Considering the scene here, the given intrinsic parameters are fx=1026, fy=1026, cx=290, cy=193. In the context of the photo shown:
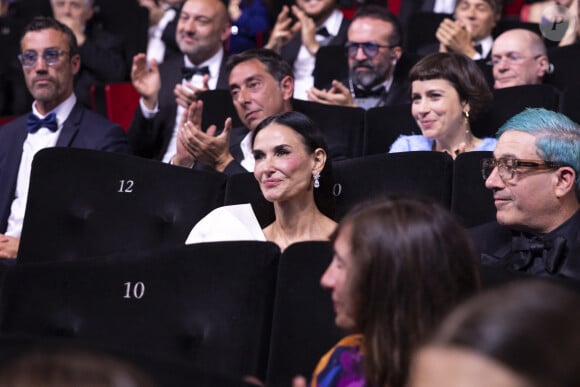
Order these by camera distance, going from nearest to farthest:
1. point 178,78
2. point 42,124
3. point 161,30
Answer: point 42,124, point 178,78, point 161,30

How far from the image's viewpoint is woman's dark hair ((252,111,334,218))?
2.55 m

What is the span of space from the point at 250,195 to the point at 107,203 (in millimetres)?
352

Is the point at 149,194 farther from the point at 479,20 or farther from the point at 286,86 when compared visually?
the point at 479,20

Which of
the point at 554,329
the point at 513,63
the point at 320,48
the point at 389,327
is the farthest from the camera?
the point at 320,48

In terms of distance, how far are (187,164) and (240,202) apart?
73 centimetres

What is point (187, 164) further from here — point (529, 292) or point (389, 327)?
point (529, 292)

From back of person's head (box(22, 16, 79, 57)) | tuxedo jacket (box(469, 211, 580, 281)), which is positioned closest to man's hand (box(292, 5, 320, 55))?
back of person's head (box(22, 16, 79, 57))

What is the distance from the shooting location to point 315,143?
8.50ft

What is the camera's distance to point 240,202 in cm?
252

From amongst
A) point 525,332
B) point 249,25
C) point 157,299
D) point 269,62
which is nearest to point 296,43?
point 249,25

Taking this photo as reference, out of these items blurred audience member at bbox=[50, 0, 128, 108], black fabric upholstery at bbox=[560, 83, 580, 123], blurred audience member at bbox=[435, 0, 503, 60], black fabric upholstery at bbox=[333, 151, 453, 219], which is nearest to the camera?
black fabric upholstery at bbox=[333, 151, 453, 219]

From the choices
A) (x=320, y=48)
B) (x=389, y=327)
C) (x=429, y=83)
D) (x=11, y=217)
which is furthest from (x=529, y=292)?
(x=320, y=48)

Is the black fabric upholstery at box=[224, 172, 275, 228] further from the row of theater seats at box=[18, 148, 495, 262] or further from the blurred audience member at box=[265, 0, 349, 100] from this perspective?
the blurred audience member at box=[265, 0, 349, 100]

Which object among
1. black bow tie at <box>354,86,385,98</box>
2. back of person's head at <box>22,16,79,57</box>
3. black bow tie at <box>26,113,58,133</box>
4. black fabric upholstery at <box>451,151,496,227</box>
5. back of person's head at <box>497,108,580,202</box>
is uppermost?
back of person's head at <box>22,16,79,57</box>
